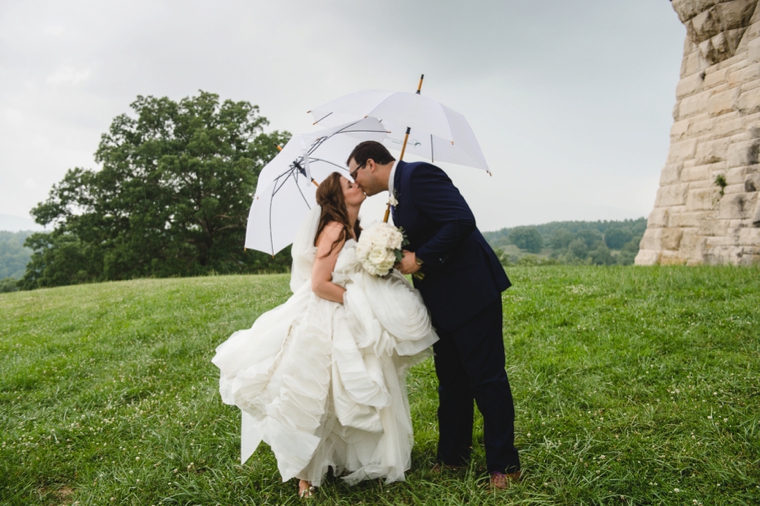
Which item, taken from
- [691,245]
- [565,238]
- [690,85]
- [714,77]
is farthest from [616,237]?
[691,245]

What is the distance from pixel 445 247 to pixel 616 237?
165 ft

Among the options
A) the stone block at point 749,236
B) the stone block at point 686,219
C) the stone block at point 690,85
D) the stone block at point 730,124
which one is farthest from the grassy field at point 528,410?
the stone block at point 690,85

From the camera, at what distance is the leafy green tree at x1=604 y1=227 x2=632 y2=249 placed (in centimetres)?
4516

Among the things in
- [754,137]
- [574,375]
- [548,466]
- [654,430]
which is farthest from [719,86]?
[548,466]

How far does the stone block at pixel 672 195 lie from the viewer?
10773mm

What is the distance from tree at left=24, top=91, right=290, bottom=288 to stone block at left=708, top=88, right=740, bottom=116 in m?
24.2

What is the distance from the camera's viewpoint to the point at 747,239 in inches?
359

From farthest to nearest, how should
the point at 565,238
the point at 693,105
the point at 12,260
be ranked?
the point at 12,260 < the point at 565,238 < the point at 693,105

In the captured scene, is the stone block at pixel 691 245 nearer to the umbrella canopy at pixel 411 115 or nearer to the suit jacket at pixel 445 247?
the umbrella canopy at pixel 411 115

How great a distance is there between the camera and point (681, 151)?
11.1m

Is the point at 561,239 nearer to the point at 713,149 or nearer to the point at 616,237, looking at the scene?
the point at 616,237

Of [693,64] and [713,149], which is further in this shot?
[693,64]

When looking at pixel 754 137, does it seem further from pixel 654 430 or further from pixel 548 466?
pixel 548 466

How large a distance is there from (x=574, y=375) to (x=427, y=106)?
3.51m
